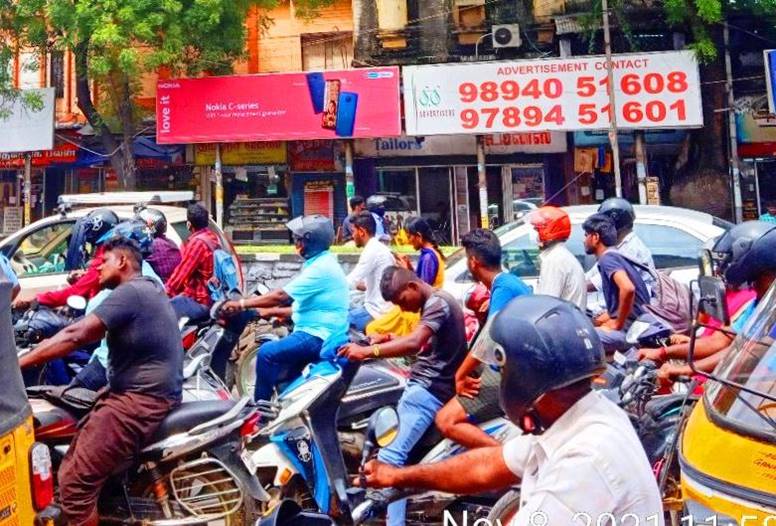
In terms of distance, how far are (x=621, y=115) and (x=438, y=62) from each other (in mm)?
4740

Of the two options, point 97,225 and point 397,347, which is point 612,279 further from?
point 97,225

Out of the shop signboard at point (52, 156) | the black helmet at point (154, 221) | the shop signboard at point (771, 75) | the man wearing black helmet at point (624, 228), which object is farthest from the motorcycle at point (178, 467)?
the shop signboard at point (52, 156)

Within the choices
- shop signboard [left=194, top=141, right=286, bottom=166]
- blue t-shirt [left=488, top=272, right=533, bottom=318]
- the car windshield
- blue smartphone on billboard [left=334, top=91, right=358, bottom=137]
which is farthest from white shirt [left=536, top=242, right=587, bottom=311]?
shop signboard [left=194, top=141, right=286, bottom=166]

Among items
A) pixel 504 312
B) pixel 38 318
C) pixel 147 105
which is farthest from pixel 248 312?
pixel 147 105

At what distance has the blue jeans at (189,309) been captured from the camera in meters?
6.93

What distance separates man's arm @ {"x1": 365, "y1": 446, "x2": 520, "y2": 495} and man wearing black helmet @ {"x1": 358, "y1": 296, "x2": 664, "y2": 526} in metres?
0.46

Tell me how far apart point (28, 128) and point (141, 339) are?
17133mm

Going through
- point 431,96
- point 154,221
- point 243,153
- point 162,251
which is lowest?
point 162,251

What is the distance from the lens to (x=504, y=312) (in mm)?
2145

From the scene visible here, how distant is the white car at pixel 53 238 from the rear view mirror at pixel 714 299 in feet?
21.8

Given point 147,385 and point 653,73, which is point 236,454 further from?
point 653,73

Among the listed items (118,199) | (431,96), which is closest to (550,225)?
(118,199)

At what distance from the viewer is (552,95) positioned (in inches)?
648

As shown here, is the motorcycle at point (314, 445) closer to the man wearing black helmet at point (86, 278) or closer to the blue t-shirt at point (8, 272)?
the blue t-shirt at point (8, 272)
